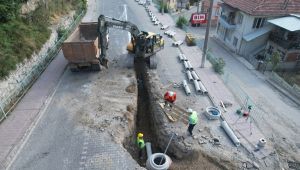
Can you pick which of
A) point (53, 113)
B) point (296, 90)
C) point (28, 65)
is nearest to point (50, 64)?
point (28, 65)

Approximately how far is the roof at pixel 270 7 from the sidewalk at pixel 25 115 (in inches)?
840

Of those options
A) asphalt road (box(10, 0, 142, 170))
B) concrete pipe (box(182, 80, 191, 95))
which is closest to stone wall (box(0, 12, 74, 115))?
asphalt road (box(10, 0, 142, 170))

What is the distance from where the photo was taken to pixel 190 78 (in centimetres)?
1962

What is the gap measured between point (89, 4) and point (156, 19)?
13.2m

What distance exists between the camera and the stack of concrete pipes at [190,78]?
18.0 meters

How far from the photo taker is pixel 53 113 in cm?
1518

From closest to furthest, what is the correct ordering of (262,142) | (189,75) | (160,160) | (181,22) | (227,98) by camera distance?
(160,160) → (262,142) → (227,98) → (189,75) → (181,22)

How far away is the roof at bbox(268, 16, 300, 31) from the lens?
80.9ft

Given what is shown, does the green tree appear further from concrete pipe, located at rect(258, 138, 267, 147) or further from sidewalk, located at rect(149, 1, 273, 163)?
concrete pipe, located at rect(258, 138, 267, 147)

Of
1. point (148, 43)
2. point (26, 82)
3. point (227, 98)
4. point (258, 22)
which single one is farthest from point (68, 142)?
point (258, 22)

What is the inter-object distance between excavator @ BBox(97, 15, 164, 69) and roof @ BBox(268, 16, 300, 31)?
13.8m

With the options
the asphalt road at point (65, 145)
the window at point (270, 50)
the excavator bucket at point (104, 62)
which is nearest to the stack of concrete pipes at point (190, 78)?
the excavator bucket at point (104, 62)

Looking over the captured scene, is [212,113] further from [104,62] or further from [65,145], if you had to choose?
[104,62]

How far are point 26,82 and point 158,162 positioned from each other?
1135 cm
